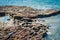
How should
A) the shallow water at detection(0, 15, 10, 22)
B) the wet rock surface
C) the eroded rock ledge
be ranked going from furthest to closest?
the eroded rock ledge
the shallow water at detection(0, 15, 10, 22)
the wet rock surface

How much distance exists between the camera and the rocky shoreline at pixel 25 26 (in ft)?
98.9

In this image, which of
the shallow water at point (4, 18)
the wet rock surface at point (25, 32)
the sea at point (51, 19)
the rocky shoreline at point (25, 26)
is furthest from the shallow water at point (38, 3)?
the wet rock surface at point (25, 32)

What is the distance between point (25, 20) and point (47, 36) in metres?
7.34

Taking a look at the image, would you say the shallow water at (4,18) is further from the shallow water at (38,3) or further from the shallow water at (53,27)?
the shallow water at (38,3)

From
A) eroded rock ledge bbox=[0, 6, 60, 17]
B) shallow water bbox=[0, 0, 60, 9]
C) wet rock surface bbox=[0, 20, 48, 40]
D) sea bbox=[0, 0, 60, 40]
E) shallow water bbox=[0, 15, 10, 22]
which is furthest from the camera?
shallow water bbox=[0, 0, 60, 9]

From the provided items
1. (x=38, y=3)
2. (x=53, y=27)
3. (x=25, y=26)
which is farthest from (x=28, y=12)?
(x=38, y=3)

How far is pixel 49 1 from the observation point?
188 feet

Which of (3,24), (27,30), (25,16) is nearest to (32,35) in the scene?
(27,30)

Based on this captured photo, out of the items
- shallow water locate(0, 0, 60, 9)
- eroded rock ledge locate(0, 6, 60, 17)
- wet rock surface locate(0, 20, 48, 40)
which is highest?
wet rock surface locate(0, 20, 48, 40)

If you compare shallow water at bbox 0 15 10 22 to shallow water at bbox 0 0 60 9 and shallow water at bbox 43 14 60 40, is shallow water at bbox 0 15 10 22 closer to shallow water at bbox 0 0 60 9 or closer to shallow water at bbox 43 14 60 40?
shallow water at bbox 43 14 60 40

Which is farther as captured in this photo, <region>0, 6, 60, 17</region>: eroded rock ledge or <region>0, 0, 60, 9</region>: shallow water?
<region>0, 0, 60, 9</region>: shallow water

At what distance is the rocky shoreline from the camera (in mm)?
30131

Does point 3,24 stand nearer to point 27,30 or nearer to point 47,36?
point 27,30

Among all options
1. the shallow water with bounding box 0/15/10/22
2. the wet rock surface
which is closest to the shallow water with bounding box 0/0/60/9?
the shallow water with bounding box 0/15/10/22
